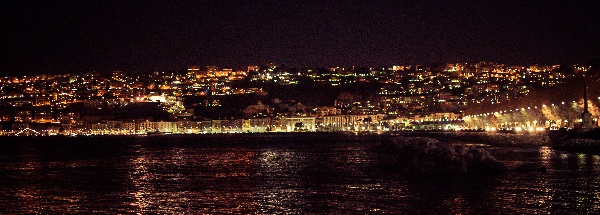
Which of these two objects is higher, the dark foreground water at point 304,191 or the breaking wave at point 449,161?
the breaking wave at point 449,161

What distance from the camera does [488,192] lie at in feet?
82.4

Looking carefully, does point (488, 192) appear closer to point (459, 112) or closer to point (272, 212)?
point (272, 212)

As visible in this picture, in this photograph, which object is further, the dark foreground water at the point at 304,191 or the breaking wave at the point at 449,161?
the breaking wave at the point at 449,161

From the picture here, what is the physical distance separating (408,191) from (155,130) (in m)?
148

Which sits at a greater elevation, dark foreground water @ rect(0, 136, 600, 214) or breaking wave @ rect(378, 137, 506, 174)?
breaking wave @ rect(378, 137, 506, 174)

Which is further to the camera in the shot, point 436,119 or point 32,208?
point 436,119

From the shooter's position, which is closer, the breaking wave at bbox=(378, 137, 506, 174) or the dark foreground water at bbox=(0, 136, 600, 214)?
the dark foreground water at bbox=(0, 136, 600, 214)

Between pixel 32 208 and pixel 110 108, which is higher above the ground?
pixel 110 108

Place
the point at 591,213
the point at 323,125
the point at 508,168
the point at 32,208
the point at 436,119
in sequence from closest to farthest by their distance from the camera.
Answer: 1. the point at 591,213
2. the point at 32,208
3. the point at 508,168
4. the point at 436,119
5. the point at 323,125

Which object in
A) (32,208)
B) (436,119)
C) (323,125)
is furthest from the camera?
(323,125)

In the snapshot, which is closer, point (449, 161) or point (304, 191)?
point (304, 191)

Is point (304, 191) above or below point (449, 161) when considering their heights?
below

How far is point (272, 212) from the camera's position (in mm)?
21953

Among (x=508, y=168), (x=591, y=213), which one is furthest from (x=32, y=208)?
(x=508, y=168)
